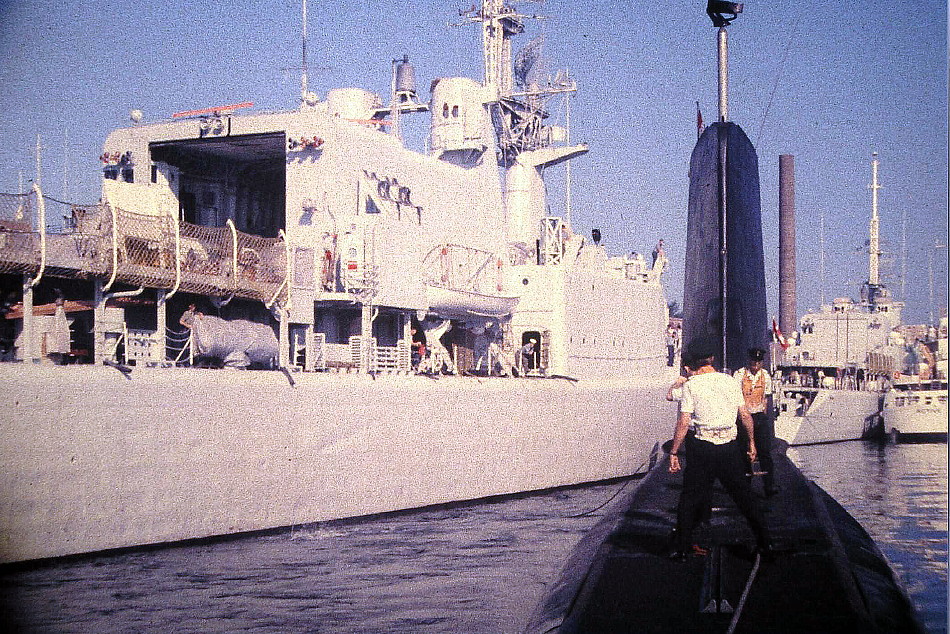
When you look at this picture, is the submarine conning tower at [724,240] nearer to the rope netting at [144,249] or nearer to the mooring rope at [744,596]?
the mooring rope at [744,596]

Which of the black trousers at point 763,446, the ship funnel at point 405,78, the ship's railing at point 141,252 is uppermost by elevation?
the ship funnel at point 405,78

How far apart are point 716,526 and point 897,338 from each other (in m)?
23.9

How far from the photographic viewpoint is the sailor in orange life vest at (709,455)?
923cm

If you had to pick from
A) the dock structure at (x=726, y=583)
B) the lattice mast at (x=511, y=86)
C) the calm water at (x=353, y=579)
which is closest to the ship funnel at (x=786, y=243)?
the lattice mast at (x=511, y=86)

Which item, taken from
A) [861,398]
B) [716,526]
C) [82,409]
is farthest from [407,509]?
[861,398]

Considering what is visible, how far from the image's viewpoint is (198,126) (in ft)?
74.4

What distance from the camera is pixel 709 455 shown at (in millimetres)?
9312

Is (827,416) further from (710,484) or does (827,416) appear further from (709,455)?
(709,455)

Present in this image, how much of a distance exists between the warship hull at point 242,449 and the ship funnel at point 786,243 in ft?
49.9

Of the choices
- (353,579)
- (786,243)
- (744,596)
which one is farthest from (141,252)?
(786,243)

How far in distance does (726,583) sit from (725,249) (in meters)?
8.98

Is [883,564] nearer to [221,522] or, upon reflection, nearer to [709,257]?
[709,257]

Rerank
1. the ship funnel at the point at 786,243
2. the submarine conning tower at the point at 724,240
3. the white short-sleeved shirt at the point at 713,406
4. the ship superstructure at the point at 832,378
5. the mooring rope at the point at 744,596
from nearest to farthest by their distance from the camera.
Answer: the mooring rope at the point at 744,596
the white short-sleeved shirt at the point at 713,406
the submarine conning tower at the point at 724,240
the ship funnel at the point at 786,243
the ship superstructure at the point at 832,378

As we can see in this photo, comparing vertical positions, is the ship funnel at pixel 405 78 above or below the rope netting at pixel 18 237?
above
